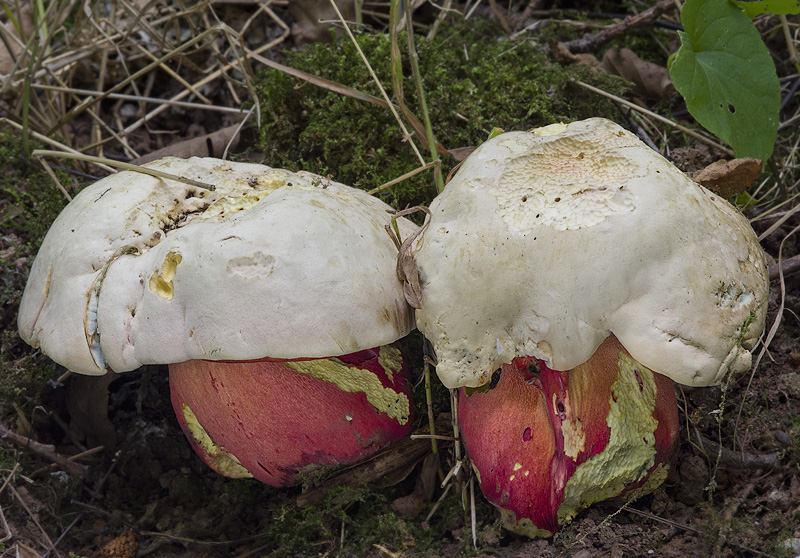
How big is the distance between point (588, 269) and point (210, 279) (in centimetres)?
79

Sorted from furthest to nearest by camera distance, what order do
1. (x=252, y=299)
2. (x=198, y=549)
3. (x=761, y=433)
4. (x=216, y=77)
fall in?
(x=216, y=77), (x=198, y=549), (x=761, y=433), (x=252, y=299)

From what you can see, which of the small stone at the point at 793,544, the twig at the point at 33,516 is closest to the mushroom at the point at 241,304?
the twig at the point at 33,516

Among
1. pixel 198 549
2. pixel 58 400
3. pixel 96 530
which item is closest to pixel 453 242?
pixel 198 549

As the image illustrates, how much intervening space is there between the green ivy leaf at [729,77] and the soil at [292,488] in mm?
348

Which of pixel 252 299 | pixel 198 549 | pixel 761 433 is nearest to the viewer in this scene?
pixel 252 299

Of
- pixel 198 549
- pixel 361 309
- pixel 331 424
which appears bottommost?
pixel 198 549

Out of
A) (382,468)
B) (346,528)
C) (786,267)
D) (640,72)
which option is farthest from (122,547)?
(640,72)

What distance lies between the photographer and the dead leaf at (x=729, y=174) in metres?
1.74

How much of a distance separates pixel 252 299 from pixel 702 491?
1.26 m

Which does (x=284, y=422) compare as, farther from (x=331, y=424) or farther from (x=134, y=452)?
(x=134, y=452)

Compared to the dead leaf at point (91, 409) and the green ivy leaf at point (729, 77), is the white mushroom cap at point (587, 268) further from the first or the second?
the dead leaf at point (91, 409)

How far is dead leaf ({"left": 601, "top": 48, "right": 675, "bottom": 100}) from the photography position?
2.38 metres

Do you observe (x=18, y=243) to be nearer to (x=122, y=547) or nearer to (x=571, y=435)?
(x=122, y=547)

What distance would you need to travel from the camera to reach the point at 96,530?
6.10 feet
